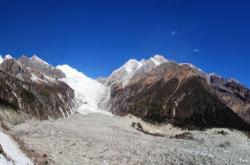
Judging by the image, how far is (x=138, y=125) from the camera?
11356 centimetres

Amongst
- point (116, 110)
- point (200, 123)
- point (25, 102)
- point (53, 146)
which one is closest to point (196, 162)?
point (53, 146)

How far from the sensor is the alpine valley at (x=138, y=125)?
50875mm

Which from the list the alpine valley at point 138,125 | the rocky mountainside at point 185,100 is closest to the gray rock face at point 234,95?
the rocky mountainside at point 185,100

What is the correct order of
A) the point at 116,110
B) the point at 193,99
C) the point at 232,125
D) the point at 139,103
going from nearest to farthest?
the point at 232,125, the point at 193,99, the point at 139,103, the point at 116,110

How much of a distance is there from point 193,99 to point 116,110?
164 ft

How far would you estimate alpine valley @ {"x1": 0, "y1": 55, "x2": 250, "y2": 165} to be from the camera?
50875mm

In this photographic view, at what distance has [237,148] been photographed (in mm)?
76125

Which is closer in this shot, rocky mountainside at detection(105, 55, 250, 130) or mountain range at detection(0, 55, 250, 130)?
mountain range at detection(0, 55, 250, 130)

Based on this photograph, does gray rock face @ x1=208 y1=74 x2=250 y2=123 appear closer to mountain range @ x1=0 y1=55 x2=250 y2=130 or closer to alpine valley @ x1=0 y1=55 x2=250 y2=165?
mountain range @ x1=0 y1=55 x2=250 y2=130

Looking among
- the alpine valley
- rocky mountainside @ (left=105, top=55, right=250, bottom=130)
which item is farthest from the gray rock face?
the alpine valley

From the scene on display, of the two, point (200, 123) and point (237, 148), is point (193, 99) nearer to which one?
point (200, 123)

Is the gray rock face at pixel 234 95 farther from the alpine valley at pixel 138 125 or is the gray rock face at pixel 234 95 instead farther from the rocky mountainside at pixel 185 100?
the alpine valley at pixel 138 125

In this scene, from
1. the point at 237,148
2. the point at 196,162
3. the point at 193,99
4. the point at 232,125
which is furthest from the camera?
the point at 193,99

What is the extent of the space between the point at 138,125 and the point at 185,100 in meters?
21.4
